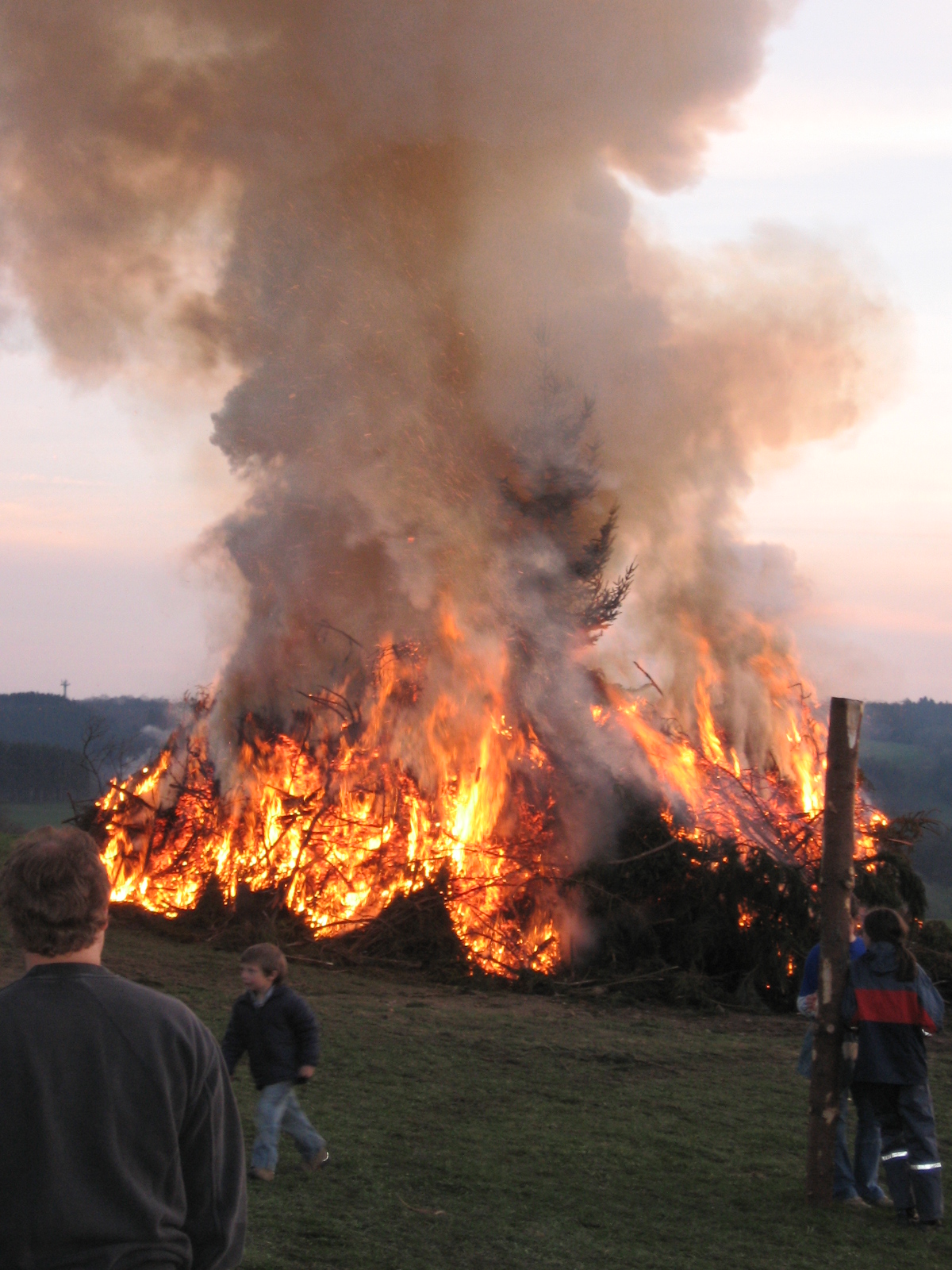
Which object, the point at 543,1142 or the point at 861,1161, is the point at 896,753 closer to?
the point at 543,1142

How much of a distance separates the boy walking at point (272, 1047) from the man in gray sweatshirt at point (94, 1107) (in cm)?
361

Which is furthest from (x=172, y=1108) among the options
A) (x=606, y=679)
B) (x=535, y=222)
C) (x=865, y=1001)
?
(x=535, y=222)

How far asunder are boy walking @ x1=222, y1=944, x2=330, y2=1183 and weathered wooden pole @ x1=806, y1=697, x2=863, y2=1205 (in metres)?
2.59

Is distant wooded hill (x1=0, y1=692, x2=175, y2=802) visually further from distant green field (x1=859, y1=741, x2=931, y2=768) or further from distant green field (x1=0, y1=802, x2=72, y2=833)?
distant green field (x1=859, y1=741, x2=931, y2=768)

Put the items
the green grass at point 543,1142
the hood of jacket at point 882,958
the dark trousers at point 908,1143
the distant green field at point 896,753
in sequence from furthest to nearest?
1. the distant green field at point 896,753
2. the hood of jacket at point 882,958
3. the dark trousers at point 908,1143
4. the green grass at point 543,1142

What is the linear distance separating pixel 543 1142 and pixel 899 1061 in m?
2.28

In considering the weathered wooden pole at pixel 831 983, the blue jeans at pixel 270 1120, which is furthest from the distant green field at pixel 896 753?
the blue jeans at pixel 270 1120

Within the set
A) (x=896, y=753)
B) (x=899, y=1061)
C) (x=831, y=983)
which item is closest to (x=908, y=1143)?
(x=899, y=1061)

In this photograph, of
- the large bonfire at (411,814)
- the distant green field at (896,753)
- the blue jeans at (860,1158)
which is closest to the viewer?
the blue jeans at (860,1158)

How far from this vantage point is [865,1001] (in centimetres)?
618

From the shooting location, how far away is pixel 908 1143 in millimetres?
6016

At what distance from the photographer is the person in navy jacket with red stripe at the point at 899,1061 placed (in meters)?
6.01

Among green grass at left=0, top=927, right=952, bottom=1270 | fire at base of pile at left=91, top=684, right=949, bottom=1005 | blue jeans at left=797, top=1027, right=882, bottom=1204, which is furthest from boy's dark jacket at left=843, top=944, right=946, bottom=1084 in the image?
fire at base of pile at left=91, top=684, right=949, bottom=1005

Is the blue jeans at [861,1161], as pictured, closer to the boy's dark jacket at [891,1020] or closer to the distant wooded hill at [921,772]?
the boy's dark jacket at [891,1020]
